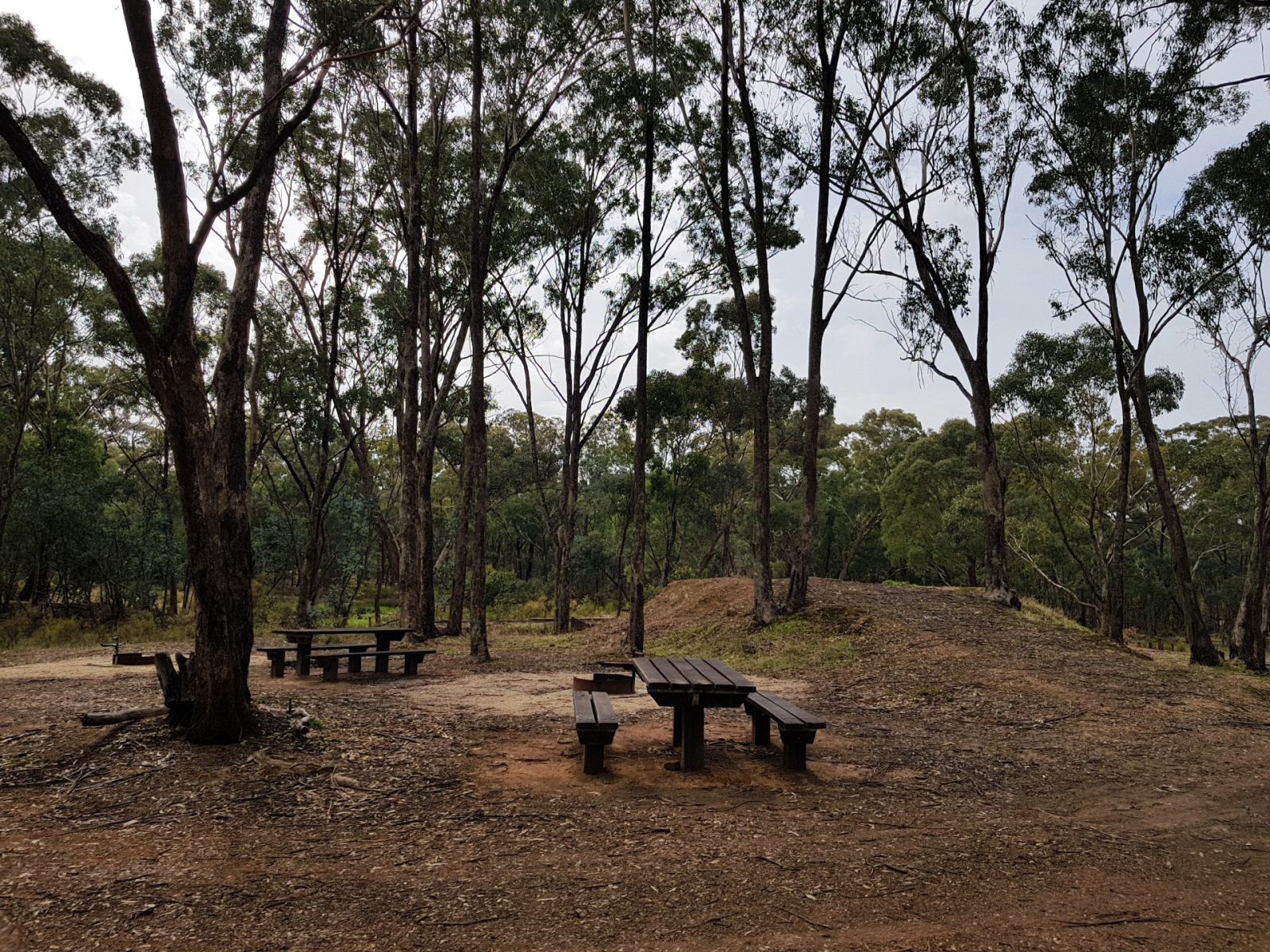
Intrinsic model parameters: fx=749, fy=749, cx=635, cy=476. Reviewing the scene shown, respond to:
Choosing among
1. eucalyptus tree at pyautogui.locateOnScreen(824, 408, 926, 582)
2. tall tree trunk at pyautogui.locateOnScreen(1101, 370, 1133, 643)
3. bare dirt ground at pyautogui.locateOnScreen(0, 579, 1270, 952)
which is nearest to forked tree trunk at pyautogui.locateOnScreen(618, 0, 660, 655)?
bare dirt ground at pyautogui.locateOnScreen(0, 579, 1270, 952)

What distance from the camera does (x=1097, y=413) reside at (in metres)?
22.4

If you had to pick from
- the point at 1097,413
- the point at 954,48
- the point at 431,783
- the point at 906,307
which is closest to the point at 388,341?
the point at 906,307

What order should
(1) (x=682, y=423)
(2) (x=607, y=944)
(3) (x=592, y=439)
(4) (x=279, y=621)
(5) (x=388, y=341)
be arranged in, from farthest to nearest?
1. (3) (x=592, y=439)
2. (1) (x=682, y=423)
3. (5) (x=388, y=341)
4. (4) (x=279, y=621)
5. (2) (x=607, y=944)

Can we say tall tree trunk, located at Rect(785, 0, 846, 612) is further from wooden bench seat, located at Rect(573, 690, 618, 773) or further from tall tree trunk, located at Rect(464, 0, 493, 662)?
wooden bench seat, located at Rect(573, 690, 618, 773)

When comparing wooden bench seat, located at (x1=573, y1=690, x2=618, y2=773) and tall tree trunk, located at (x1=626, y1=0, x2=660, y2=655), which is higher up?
tall tree trunk, located at (x1=626, y1=0, x2=660, y2=655)

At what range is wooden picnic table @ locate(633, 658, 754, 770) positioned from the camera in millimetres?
4918

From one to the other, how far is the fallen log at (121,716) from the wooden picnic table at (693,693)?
345 cm

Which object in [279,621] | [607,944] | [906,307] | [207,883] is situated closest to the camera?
[607,944]

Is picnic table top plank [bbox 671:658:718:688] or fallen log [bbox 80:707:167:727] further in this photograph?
fallen log [bbox 80:707:167:727]

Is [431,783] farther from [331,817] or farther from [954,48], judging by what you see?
[954,48]

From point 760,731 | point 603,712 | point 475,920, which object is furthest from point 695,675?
point 475,920

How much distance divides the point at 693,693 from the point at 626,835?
123cm

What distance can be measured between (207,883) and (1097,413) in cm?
2502

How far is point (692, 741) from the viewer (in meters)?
5.18
